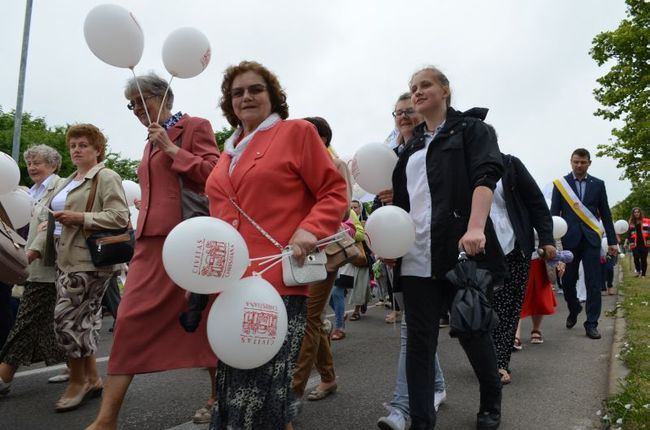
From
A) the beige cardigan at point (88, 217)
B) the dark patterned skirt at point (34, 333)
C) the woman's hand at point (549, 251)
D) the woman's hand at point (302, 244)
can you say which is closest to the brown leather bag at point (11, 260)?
the beige cardigan at point (88, 217)

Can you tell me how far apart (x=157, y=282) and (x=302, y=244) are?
1.10 meters

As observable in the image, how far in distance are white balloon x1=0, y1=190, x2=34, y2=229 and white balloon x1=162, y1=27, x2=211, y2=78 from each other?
6.30 ft

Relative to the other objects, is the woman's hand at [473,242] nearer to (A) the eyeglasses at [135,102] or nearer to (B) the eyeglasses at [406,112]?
(B) the eyeglasses at [406,112]

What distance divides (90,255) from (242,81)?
1953 mm

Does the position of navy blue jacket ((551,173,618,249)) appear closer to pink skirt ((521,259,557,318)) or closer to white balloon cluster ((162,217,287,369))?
pink skirt ((521,259,557,318))

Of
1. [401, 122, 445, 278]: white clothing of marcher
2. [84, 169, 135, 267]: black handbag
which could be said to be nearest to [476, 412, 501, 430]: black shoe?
[401, 122, 445, 278]: white clothing of marcher

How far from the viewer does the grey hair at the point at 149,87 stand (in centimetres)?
335

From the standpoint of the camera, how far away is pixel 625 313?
26.2 ft

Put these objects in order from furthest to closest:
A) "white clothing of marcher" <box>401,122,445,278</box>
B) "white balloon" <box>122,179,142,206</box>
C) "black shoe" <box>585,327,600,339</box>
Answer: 1. "white balloon" <box>122,179,142,206</box>
2. "black shoe" <box>585,327,600,339</box>
3. "white clothing of marcher" <box>401,122,445,278</box>

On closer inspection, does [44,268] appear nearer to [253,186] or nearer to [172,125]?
[172,125]

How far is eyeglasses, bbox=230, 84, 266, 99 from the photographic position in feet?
8.50

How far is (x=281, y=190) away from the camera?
7.93ft

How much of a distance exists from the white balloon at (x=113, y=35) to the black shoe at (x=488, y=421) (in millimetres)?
2857

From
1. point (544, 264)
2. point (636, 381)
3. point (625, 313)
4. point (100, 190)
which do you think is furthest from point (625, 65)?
point (100, 190)
